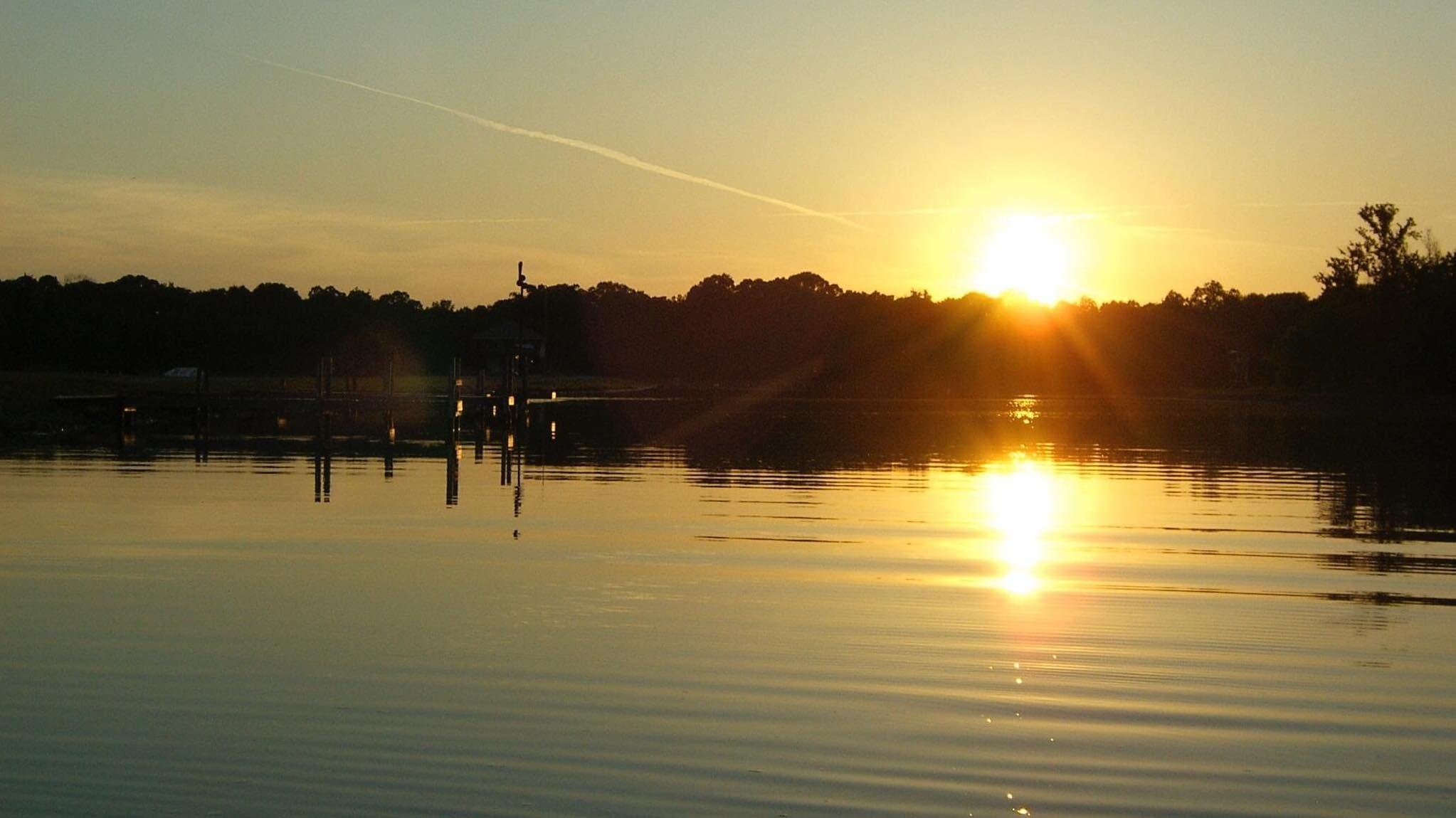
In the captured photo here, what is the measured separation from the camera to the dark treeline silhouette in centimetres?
10812

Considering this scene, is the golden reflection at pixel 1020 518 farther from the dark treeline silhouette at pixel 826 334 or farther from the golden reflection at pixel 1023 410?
the dark treeline silhouette at pixel 826 334

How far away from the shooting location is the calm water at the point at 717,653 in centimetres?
831

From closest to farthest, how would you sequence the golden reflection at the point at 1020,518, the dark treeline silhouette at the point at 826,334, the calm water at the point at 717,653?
the calm water at the point at 717,653 → the golden reflection at the point at 1020,518 → the dark treeline silhouette at the point at 826,334

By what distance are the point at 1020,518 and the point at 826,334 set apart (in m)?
152

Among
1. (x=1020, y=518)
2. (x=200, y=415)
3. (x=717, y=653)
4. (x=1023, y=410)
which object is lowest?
(x=717, y=653)

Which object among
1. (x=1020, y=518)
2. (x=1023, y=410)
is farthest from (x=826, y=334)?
(x=1020, y=518)

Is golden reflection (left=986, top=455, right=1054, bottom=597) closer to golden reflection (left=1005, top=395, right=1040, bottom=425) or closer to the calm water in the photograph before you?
the calm water

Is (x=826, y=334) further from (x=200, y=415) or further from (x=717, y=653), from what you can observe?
(x=717, y=653)

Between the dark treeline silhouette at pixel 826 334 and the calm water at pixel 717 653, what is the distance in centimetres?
5577

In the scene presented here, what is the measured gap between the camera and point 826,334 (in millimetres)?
175000

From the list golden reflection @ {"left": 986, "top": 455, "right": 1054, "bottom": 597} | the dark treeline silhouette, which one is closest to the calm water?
golden reflection @ {"left": 986, "top": 455, "right": 1054, "bottom": 597}

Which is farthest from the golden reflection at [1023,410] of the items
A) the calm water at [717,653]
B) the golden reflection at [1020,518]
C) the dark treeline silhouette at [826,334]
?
the calm water at [717,653]

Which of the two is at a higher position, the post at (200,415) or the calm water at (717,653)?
the post at (200,415)

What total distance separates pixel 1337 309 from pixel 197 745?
114m
